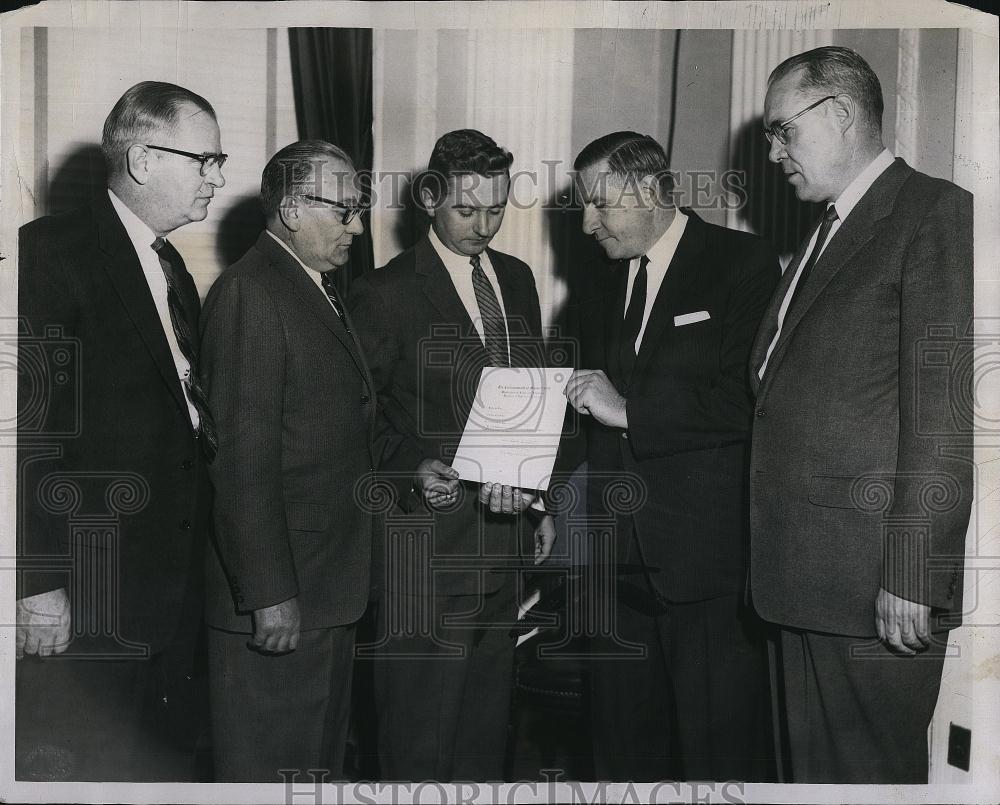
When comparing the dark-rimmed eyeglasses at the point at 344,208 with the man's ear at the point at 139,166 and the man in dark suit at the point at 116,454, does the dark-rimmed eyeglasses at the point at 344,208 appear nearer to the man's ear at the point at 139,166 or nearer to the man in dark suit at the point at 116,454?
the man in dark suit at the point at 116,454

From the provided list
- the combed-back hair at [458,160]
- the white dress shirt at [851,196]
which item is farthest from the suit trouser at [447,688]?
the combed-back hair at [458,160]

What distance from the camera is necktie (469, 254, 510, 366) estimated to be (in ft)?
9.09

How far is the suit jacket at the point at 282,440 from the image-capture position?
8.68 feet

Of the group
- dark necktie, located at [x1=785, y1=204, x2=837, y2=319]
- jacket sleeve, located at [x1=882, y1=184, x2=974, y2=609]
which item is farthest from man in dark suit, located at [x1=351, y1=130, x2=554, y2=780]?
jacket sleeve, located at [x1=882, y1=184, x2=974, y2=609]

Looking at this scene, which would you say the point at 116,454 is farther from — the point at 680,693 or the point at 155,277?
the point at 680,693

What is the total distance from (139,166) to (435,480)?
1251 mm

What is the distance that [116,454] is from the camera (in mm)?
2742

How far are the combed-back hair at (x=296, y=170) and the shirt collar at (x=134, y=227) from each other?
0.35 metres

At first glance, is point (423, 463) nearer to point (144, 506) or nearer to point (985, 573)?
point (144, 506)

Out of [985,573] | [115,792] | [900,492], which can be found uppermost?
[900,492]

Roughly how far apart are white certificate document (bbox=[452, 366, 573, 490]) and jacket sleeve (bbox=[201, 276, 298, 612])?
1.76ft

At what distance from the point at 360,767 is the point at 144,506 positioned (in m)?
1.01

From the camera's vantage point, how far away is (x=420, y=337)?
2.76 m

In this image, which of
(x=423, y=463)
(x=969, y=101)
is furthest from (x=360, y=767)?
(x=969, y=101)
